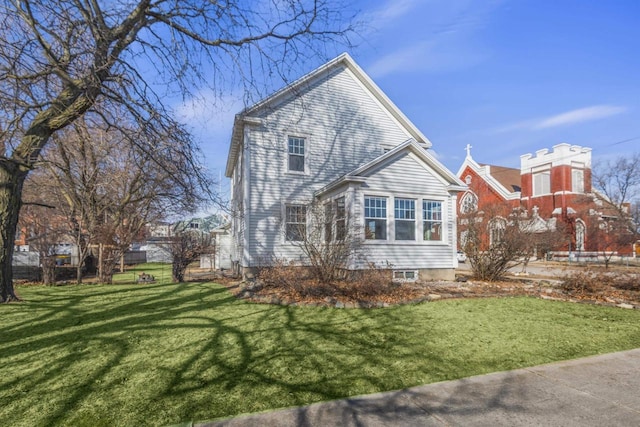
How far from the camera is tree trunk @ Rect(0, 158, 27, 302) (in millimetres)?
8086

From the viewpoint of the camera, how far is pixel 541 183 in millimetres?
31953

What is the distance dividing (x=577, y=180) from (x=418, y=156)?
82.7ft

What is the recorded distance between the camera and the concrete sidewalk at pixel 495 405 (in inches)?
124

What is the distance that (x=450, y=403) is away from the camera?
3.48 m

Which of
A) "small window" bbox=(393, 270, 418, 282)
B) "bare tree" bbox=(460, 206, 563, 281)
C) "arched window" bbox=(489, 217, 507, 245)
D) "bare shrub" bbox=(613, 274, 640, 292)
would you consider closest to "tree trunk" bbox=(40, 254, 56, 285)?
"small window" bbox=(393, 270, 418, 282)

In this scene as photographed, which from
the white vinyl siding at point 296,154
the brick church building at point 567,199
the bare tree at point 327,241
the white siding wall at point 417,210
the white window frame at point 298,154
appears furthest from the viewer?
the brick church building at point 567,199

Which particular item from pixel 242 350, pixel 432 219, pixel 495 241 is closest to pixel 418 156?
pixel 432 219

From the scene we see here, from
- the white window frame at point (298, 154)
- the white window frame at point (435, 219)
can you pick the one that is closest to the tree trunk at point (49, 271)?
the white window frame at point (298, 154)

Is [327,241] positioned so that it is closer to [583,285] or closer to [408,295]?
[408,295]

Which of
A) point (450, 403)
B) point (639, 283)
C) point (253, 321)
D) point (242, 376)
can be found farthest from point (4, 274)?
point (639, 283)

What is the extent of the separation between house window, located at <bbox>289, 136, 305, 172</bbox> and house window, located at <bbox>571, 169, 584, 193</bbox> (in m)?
26.9

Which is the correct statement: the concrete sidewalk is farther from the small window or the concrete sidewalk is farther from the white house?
the small window

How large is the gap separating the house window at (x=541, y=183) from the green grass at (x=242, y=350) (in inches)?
1082

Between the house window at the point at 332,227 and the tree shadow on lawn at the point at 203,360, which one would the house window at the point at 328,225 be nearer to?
the house window at the point at 332,227
